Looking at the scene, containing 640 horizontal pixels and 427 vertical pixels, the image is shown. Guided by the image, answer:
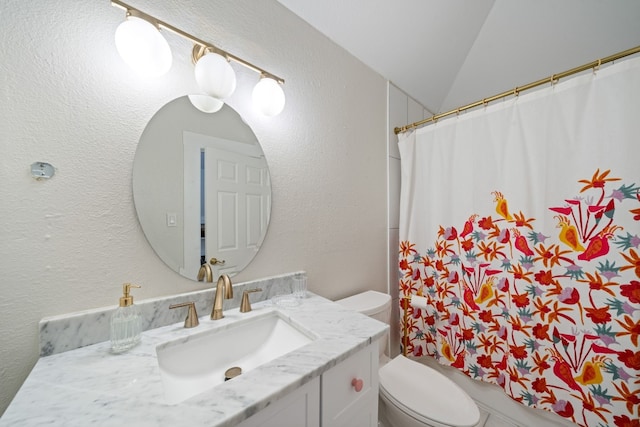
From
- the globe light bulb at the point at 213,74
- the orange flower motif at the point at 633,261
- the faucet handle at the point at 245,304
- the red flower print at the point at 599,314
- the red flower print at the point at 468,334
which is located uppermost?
the globe light bulb at the point at 213,74

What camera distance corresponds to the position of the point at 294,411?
52 centimetres

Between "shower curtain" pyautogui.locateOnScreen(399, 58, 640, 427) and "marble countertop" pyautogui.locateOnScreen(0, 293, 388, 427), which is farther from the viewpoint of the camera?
"shower curtain" pyautogui.locateOnScreen(399, 58, 640, 427)

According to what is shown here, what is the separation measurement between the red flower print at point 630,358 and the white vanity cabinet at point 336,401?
97cm

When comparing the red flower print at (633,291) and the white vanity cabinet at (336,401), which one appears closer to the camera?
the white vanity cabinet at (336,401)

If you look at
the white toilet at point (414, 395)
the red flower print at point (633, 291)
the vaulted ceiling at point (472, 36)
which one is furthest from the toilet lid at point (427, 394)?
the vaulted ceiling at point (472, 36)

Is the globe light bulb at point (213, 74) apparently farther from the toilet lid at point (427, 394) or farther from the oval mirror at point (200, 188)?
the toilet lid at point (427, 394)

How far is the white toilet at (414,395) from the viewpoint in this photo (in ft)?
2.90

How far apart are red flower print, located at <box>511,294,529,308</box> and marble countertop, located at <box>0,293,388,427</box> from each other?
87cm

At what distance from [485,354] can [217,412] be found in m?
1.41

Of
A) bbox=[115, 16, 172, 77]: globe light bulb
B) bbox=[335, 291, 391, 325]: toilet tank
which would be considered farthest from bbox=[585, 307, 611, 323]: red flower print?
bbox=[115, 16, 172, 77]: globe light bulb

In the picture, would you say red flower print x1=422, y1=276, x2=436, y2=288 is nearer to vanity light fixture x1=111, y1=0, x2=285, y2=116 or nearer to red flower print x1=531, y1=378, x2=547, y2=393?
red flower print x1=531, y1=378, x2=547, y2=393

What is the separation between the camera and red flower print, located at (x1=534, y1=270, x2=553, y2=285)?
1019 millimetres

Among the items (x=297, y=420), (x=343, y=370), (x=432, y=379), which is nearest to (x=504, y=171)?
(x=432, y=379)

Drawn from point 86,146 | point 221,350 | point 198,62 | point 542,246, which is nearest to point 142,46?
point 198,62
